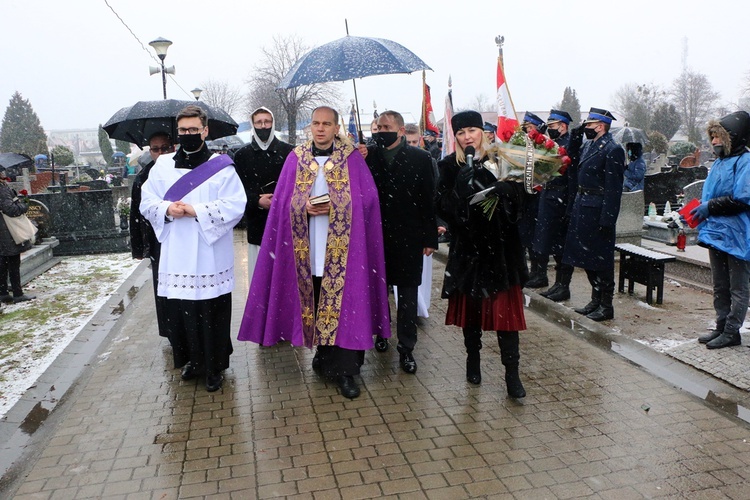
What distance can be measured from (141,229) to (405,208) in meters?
2.31

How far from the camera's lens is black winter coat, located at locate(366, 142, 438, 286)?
5.00m

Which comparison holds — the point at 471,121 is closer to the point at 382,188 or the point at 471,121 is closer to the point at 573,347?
the point at 382,188

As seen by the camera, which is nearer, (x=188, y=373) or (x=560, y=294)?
(x=188, y=373)

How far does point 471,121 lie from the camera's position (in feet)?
14.3

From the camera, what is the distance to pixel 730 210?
17.3 ft

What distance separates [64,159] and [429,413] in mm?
42232

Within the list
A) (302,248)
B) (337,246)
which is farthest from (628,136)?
(302,248)

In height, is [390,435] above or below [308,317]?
below

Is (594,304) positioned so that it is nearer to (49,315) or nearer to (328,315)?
(328,315)

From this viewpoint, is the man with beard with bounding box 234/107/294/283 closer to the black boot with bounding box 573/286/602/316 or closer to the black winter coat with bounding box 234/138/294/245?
the black winter coat with bounding box 234/138/294/245

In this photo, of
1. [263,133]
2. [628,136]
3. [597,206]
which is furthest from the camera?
[628,136]

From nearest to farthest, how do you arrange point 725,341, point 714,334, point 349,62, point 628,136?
point 349,62 → point 725,341 → point 714,334 → point 628,136

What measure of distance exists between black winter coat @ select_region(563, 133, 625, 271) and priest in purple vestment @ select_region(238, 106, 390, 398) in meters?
2.55

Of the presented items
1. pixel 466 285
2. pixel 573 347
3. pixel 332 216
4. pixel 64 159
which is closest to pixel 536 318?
pixel 573 347
